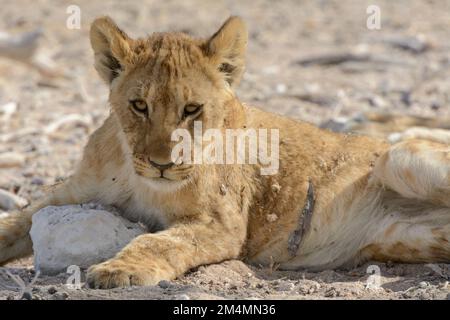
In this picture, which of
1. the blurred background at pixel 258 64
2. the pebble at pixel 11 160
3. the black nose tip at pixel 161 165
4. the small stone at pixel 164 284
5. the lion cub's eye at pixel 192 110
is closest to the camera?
the small stone at pixel 164 284

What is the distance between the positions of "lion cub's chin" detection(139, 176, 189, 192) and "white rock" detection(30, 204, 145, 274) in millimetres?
410

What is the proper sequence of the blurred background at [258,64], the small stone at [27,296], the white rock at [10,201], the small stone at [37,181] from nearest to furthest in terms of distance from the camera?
1. the small stone at [27,296]
2. the white rock at [10,201]
3. the small stone at [37,181]
4. the blurred background at [258,64]

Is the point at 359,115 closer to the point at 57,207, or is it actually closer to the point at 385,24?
the point at 57,207

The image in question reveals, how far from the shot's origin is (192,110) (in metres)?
5.68

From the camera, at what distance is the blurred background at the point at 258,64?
9859 mm

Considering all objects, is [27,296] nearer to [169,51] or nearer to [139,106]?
[139,106]

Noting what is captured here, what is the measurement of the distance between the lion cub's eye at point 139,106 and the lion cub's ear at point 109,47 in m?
0.32

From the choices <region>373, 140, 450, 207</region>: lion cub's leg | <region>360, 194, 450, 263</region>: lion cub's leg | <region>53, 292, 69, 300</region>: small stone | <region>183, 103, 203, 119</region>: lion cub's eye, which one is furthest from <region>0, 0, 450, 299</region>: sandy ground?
<region>183, 103, 203, 119</region>: lion cub's eye

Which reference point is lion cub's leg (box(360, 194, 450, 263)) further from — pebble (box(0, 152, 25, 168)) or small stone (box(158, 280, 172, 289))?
pebble (box(0, 152, 25, 168))

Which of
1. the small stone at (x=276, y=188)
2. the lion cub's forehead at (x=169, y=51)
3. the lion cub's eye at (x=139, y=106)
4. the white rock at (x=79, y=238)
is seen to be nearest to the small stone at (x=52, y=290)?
the white rock at (x=79, y=238)

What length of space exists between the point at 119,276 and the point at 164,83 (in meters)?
1.12

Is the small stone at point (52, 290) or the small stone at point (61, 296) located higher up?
the small stone at point (61, 296)

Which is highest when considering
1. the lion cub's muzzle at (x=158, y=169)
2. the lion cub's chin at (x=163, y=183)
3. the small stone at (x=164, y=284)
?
the lion cub's muzzle at (x=158, y=169)

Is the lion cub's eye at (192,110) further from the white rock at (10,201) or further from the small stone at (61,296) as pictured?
the white rock at (10,201)
